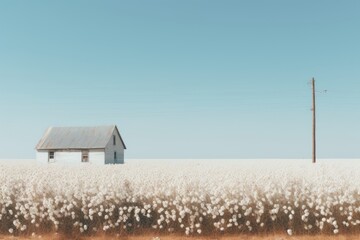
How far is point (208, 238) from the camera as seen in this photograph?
1212cm

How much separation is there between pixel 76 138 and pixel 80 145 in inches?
65.0

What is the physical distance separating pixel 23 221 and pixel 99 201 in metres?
2.90

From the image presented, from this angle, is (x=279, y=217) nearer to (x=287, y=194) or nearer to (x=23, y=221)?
(x=287, y=194)

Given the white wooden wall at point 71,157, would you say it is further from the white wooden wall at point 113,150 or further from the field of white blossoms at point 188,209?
the field of white blossoms at point 188,209

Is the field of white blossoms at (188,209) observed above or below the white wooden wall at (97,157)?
above

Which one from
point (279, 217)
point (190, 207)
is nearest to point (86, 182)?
point (190, 207)

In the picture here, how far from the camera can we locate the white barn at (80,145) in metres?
50.6

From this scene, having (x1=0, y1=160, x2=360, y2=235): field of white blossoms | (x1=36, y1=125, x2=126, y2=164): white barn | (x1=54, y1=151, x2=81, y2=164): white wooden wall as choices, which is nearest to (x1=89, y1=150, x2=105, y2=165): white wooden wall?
(x1=36, y1=125, x2=126, y2=164): white barn

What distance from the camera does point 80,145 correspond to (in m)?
51.1

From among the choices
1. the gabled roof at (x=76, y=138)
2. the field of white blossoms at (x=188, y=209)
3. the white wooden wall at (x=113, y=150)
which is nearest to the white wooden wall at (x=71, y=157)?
the gabled roof at (x=76, y=138)

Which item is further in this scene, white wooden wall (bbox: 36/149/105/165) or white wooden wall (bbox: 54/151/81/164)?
white wooden wall (bbox: 54/151/81/164)

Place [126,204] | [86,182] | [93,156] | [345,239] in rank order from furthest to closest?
[93,156]
[86,182]
[126,204]
[345,239]

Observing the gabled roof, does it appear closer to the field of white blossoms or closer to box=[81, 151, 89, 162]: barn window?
box=[81, 151, 89, 162]: barn window

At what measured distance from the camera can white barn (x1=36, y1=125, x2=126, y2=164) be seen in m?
50.6
